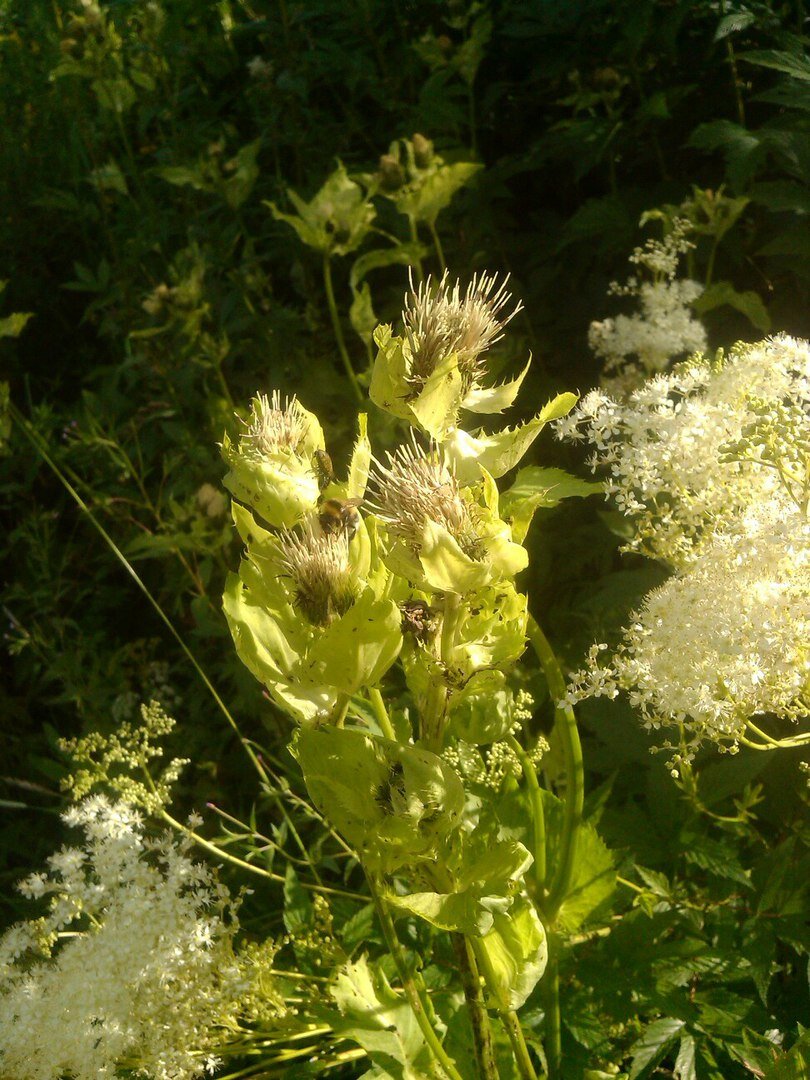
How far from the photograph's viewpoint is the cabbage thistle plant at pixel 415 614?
0.64 metres

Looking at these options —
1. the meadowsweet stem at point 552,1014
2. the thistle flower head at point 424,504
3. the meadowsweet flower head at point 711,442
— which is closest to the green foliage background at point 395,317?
the meadowsweet stem at point 552,1014

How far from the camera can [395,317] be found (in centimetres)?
202

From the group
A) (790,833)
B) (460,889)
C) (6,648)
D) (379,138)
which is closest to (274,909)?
(790,833)

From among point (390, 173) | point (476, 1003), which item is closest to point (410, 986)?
point (476, 1003)

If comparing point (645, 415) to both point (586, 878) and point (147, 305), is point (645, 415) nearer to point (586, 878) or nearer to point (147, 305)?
point (586, 878)

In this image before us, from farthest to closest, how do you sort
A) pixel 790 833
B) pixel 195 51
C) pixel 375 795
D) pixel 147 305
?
pixel 195 51, pixel 147 305, pixel 790 833, pixel 375 795

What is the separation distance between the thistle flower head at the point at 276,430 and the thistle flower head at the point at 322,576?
82mm

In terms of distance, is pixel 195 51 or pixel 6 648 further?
pixel 195 51

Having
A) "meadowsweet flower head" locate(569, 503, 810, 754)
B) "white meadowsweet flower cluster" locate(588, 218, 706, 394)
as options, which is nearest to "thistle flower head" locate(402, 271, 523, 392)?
"meadowsweet flower head" locate(569, 503, 810, 754)

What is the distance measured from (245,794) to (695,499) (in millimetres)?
1252

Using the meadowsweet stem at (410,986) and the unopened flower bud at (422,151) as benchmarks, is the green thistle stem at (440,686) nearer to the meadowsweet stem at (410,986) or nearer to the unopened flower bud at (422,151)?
the meadowsweet stem at (410,986)

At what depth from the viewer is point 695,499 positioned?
0.83 metres

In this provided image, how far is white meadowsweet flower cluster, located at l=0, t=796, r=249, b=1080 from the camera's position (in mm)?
845

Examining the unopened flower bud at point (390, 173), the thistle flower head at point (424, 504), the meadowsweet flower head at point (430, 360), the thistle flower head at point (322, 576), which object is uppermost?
the meadowsweet flower head at point (430, 360)
